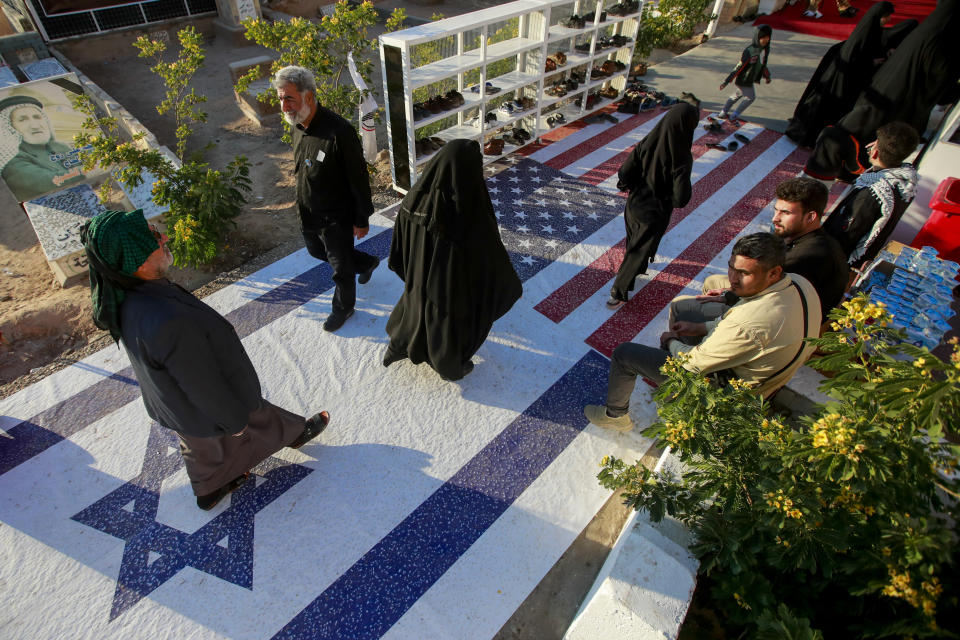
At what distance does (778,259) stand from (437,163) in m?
1.98

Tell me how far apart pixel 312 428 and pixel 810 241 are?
362 centimetres

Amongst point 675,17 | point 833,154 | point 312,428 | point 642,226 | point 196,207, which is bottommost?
point 312,428

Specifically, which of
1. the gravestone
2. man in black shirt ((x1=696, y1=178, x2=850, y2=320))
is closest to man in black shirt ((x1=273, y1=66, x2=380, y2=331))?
man in black shirt ((x1=696, y1=178, x2=850, y2=320))

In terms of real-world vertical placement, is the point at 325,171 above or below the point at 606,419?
above

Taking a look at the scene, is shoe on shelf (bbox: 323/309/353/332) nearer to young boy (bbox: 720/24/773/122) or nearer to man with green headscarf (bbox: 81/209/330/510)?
man with green headscarf (bbox: 81/209/330/510)

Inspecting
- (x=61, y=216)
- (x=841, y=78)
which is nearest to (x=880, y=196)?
(x=841, y=78)

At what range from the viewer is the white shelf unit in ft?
18.3

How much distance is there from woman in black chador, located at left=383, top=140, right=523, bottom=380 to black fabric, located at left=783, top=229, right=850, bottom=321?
6.20 ft

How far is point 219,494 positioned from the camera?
317cm

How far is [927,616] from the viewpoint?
4.94 ft

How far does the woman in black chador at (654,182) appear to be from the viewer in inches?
152

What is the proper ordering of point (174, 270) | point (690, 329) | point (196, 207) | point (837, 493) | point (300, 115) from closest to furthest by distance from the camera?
point (837, 493)
point (690, 329)
point (300, 115)
point (196, 207)
point (174, 270)

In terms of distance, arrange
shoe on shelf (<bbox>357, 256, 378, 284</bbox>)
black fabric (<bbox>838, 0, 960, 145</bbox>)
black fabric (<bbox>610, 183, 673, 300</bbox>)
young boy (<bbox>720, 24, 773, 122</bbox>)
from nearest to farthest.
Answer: black fabric (<bbox>610, 183, 673, 300</bbox>)
shoe on shelf (<bbox>357, 256, 378, 284</bbox>)
black fabric (<bbox>838, 0, 960, 145</bbox>)
young boy (<bbox>720, 24, 773, 122</bbox>)

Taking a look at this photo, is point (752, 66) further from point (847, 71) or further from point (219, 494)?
point (219, 494)
